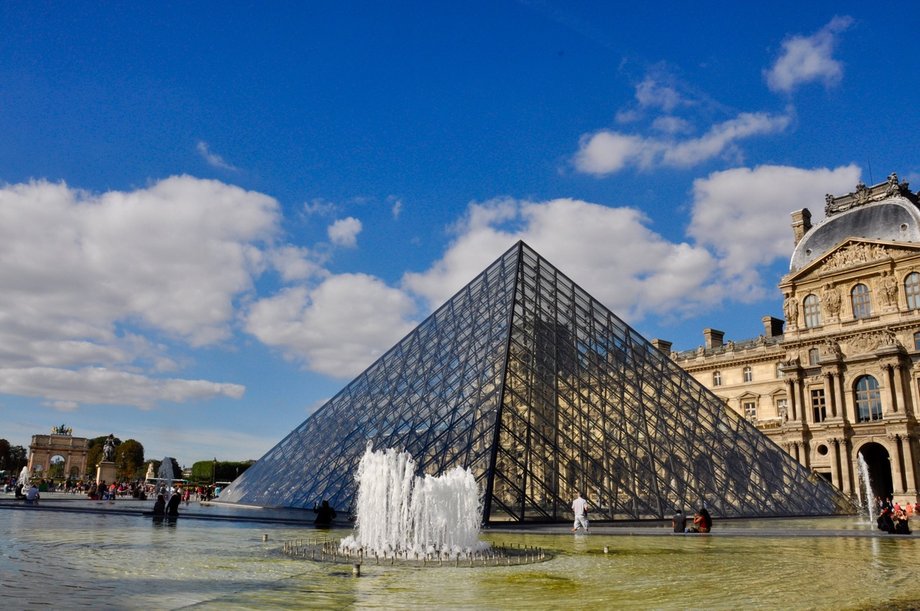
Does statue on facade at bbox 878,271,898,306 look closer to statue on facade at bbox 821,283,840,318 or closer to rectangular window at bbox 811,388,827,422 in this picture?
statue on facade at bbox 821,283,840,318

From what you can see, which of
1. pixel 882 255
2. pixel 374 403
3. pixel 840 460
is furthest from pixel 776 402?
pixel 374 403

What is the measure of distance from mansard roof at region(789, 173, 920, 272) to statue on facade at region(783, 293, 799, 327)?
203 centimetres

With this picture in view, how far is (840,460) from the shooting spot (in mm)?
39031

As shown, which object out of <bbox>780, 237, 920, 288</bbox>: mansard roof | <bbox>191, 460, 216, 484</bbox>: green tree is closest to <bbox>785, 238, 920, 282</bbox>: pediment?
<bbox>780, 237, 920, 288</bbox>: mansard roof

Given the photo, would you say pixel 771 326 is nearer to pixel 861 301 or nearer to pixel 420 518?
pixel 861 301

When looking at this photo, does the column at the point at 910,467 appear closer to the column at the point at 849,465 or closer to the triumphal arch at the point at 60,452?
the column at the point at 849,465

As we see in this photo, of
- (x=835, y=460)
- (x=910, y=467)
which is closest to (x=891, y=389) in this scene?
(x=910, y=467)

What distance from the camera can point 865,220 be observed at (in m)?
41.0

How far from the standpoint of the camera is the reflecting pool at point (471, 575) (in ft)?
22.1

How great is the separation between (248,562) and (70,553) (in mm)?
2577

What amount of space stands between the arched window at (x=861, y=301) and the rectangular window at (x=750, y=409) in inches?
353

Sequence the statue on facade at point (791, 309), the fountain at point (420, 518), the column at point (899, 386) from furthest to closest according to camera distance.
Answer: the statue on facade at point (791, 309)
the column at point (899, 386)
the fountain at point (420, 518)

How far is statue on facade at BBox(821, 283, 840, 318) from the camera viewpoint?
4100 cm

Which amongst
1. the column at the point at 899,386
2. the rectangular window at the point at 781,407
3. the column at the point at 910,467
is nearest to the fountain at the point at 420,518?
the column at the point at 910,467
